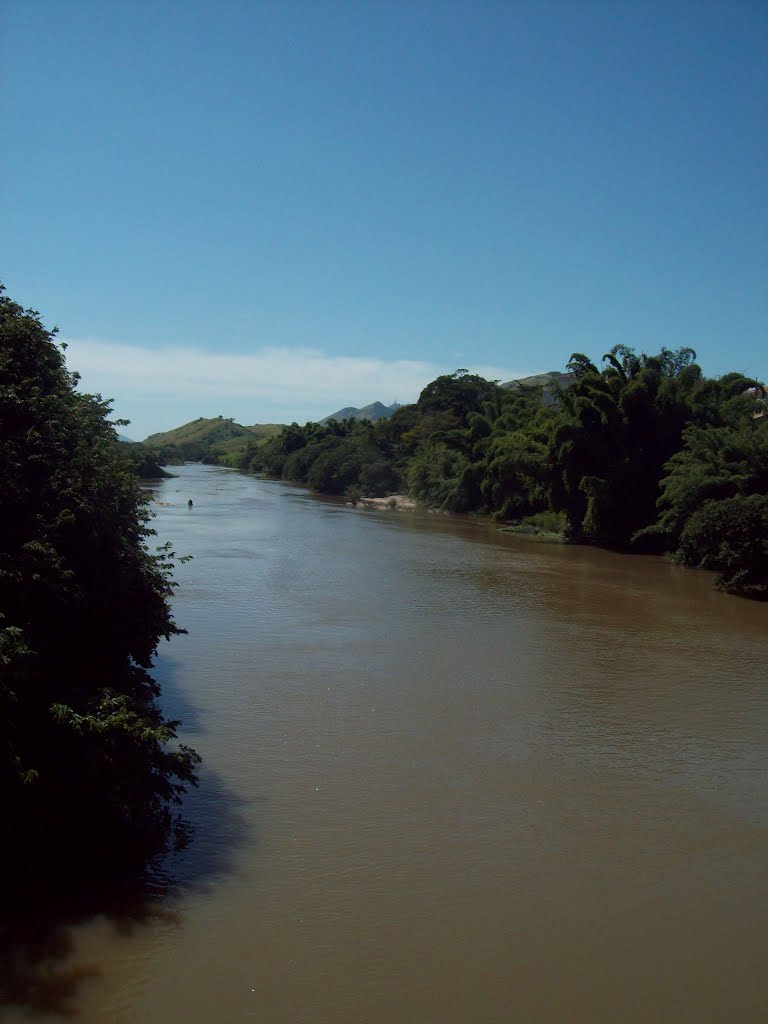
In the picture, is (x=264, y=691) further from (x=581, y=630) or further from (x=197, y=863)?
(x=581, y=630)

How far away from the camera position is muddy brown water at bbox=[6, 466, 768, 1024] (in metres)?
5.73

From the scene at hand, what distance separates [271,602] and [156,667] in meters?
5.70

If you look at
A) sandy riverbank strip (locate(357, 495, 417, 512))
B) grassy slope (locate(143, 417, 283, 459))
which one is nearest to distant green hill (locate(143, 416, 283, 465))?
grassy slope (locate(143, 417, 283, 459))

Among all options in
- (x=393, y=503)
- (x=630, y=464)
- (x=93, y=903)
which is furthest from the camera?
(x=393, y=503)

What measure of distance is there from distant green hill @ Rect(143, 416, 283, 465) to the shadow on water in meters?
119

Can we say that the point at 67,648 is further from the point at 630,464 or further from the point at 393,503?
the point at 393,503

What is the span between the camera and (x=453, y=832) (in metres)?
7.94

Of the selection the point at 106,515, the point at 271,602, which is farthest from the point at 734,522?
the point at 106,515

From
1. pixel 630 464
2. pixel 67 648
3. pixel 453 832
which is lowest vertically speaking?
pixel 453 832

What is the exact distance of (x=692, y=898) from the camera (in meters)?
7.00

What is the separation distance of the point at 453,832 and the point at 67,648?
3863 mm

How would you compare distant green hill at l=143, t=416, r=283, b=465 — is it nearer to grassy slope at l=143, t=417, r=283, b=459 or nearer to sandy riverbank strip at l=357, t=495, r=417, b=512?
grassy slope at l=143, t=417, r=283, b=459

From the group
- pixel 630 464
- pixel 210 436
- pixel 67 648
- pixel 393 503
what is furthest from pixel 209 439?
pixel 67 648

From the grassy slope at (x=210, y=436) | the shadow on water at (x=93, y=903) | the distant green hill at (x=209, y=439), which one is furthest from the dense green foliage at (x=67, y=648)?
the grassy slope at (x=210, y=436)
